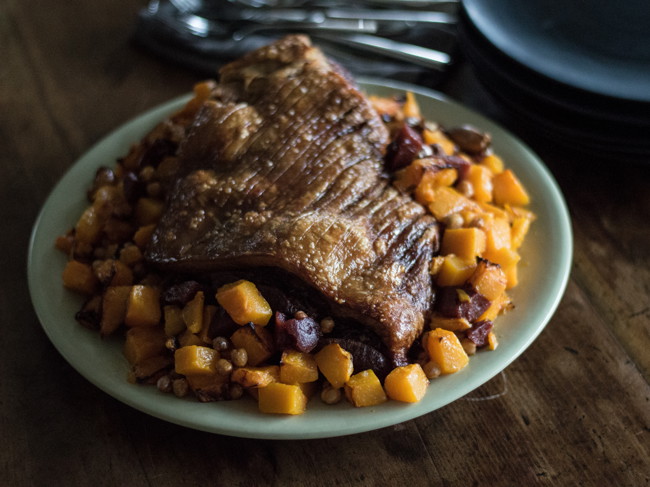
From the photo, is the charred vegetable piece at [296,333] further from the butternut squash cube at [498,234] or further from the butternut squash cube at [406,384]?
the butternut squash cube at [498,234]

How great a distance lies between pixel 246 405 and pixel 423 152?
1245 mm

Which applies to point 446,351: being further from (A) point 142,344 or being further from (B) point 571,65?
(B) point 571,65

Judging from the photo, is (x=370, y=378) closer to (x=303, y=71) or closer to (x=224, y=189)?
(x=224, y=189)

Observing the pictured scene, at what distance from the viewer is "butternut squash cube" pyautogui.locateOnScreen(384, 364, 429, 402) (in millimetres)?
2318

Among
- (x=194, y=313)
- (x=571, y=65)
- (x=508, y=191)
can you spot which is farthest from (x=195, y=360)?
(x=571, y=65)

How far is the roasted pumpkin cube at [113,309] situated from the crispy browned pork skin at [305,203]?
0.56 ft

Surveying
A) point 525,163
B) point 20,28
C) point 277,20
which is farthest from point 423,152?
point 20,28

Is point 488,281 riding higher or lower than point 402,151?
lower

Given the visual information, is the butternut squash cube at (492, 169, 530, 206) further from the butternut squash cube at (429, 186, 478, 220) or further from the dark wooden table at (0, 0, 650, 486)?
the dark wooden table at (0, 0, 650, 486)

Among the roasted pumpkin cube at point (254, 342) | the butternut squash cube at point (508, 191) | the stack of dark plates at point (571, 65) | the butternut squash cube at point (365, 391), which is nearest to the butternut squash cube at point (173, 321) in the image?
the roasted pumpkin cube at point (254, 342)

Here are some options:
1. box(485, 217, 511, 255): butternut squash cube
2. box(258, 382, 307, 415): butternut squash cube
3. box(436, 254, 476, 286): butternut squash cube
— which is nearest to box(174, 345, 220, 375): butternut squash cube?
box(258, 382, 307, 415): butternut squash cube

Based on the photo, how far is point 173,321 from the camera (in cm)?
256

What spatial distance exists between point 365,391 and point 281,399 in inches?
11.1

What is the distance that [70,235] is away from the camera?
2969 millimetres
